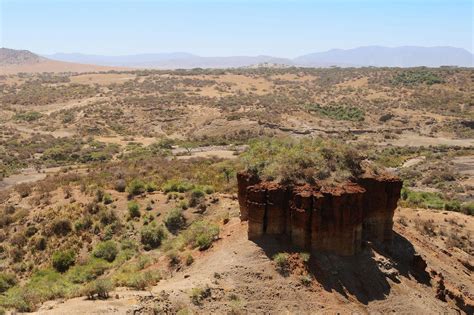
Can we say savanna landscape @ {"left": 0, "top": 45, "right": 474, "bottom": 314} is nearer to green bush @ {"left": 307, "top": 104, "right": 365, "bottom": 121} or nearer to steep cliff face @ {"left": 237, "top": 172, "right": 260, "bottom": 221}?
steep cliff face @ {"left": 237, "top": 172, "right": 260, "bottom": 221}

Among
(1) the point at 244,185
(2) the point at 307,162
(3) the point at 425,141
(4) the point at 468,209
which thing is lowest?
(3) the point at 425,141

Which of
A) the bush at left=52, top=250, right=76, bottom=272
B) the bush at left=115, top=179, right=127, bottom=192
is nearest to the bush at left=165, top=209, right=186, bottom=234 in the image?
the bush at left=52, top=250, right=76, bottom=272

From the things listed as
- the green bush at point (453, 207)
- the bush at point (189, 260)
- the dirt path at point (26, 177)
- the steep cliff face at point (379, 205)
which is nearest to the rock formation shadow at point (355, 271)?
the steep cliff face at point (379, 205)

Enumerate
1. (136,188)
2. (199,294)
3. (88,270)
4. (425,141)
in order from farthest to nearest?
(425,141) → (136,188) → (88,270) → (199,294)

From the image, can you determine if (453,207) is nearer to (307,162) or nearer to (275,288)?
(307,162)

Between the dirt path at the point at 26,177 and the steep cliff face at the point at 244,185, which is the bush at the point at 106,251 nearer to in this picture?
the steep cliff face at the point at 244,185

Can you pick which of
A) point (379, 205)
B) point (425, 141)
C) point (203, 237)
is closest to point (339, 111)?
point (425, 141)
